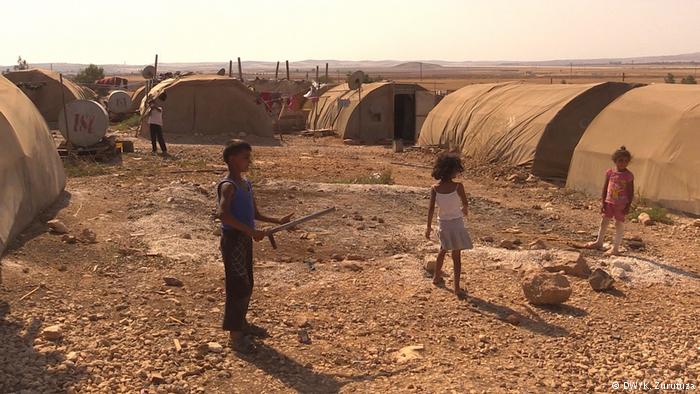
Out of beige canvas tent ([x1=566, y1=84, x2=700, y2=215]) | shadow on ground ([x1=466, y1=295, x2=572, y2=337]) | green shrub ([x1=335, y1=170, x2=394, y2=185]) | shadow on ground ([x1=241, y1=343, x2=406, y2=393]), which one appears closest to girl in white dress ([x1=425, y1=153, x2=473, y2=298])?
shadow on ground ([x1=466, y1=295, x2=572, y2=337])

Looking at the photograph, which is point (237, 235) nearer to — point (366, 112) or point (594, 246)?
point (594, 246)

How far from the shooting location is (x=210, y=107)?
20672mm

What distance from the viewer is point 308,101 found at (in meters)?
27.5

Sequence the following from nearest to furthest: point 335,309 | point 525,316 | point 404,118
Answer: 1. point 525,316
2. point 335,309
3. point 404,118

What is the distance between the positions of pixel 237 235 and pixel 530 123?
411 inches

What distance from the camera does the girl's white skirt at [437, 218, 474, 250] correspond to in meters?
5.91

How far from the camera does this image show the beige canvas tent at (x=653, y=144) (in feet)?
32.1

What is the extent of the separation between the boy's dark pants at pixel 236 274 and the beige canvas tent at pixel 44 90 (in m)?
21.2

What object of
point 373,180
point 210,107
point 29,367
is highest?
point 210,107

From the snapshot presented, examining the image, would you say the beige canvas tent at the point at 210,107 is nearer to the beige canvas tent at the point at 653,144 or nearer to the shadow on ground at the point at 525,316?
the beige canvas tent at the point at 653,144

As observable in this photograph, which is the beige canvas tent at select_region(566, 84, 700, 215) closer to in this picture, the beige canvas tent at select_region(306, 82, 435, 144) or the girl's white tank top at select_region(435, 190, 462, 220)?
the girl's white tank top at select_region(435, 190, 462, 220)

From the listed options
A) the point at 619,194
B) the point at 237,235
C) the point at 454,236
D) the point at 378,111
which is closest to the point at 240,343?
the point at 237,235

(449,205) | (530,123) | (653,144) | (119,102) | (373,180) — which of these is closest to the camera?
(449,205)

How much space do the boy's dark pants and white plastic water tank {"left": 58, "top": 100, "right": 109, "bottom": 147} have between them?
10117 mm
